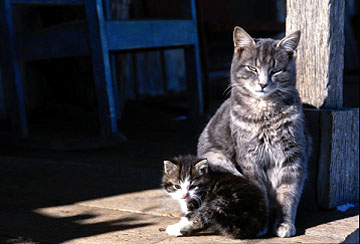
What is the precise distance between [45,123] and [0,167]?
86.7 inches

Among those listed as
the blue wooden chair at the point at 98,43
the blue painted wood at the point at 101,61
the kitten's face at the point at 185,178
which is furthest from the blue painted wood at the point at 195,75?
the kitten's face at the point at 185,178

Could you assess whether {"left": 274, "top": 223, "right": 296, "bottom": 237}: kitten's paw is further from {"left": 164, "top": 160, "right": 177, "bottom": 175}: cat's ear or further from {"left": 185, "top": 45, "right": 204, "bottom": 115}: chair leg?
{"left": 185, "top": 45, "right": 204, "bottom": 115}: chair leg

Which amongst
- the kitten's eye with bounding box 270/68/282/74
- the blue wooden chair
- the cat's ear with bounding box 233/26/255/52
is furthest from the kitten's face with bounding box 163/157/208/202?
the blue wooden chair

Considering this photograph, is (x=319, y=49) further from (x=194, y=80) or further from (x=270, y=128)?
(x=194, y=80)

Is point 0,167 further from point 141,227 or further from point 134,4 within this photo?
point 134,4

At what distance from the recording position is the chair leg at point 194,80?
5.23 metres

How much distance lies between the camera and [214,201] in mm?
2023

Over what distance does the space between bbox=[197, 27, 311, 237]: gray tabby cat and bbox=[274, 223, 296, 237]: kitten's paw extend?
0.18ft

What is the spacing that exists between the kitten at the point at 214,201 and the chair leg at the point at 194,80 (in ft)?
10.2

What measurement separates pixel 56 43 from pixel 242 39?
8.48 feet

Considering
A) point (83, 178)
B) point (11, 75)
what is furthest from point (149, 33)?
point (83, 178)

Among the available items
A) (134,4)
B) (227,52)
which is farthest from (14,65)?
(227,52)

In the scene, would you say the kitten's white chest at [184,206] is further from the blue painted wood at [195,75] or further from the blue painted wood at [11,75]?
the blue painted wood at [195,75]

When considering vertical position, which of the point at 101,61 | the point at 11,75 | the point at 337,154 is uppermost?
the point at 101,61
